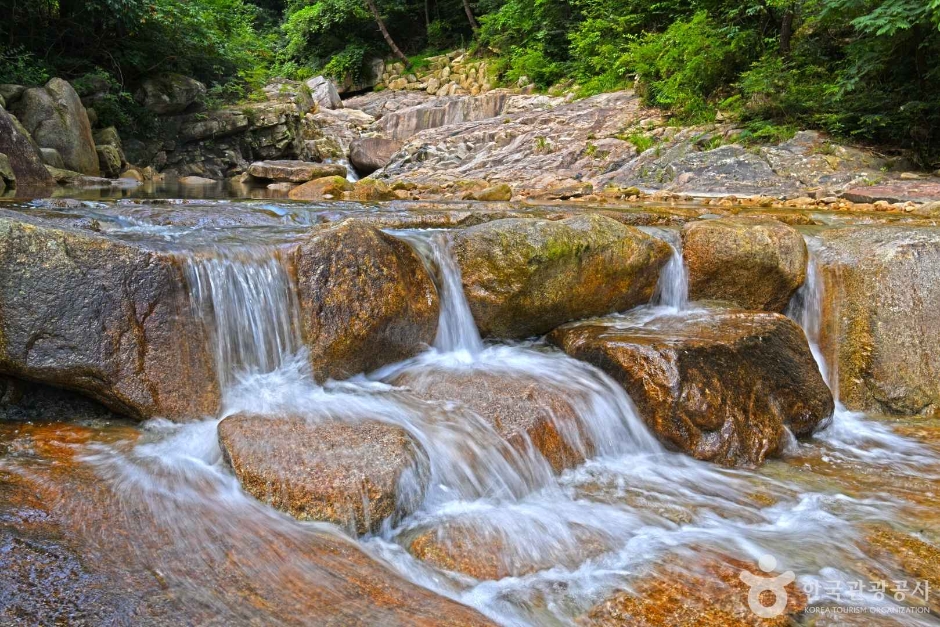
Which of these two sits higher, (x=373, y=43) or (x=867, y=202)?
(x=373, y=43)

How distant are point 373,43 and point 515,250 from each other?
89.8ft

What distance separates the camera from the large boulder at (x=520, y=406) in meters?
3.79

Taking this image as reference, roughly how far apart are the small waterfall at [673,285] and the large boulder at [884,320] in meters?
1.25

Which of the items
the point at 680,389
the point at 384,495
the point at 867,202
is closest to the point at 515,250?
the point at 680,389

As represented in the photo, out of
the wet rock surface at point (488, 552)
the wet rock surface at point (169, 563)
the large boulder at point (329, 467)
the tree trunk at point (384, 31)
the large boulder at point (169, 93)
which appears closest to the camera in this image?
the wet rock surface at point (169, 563)

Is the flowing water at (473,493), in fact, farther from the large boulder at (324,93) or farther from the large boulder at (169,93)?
the large boulder at (324,93)

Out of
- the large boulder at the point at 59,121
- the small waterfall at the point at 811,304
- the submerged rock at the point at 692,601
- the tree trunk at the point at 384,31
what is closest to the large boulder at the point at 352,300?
the submerged rock at the point at 692,601

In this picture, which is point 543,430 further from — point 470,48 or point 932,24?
point 470,48

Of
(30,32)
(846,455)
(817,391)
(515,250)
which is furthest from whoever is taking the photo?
(30,32)

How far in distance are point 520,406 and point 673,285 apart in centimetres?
266

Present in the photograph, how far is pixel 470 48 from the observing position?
85.3ft

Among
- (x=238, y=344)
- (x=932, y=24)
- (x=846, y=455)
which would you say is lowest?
(x=846, y=455)

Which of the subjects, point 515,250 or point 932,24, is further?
point 932,24

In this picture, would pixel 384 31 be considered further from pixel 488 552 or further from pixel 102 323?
pixel 488 552
